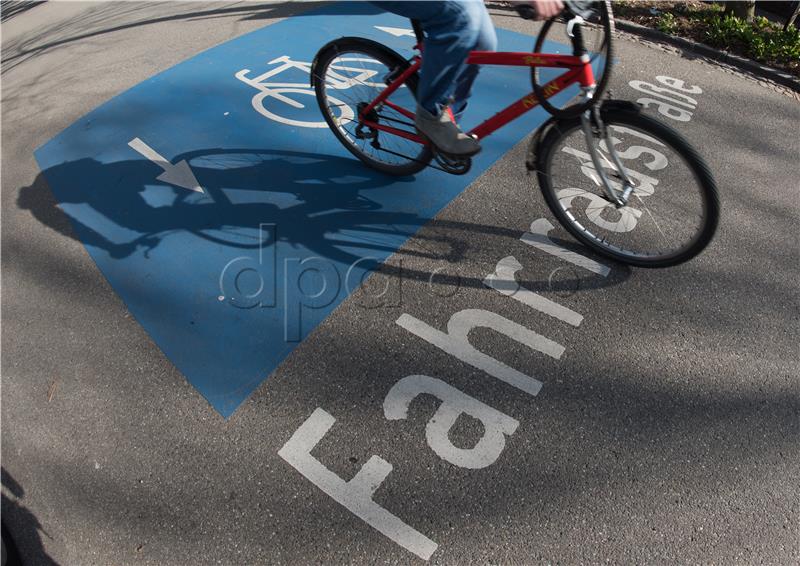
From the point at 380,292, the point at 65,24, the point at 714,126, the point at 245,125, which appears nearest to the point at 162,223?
the point at 245,125

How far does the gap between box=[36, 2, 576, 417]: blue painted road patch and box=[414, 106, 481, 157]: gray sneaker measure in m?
0.65

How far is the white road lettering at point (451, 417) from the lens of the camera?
2.30 m

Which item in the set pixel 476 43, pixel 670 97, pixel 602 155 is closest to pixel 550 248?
pixel 602 155

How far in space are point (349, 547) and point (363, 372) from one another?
84 cm

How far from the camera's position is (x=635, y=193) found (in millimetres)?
3342

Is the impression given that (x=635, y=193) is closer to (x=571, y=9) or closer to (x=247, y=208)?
(x=571, y=9)

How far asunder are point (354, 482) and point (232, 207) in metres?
2.23

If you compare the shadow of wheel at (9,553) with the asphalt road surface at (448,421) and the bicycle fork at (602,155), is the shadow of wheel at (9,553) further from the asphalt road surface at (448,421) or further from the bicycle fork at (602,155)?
the bicycle fork at (602,155)

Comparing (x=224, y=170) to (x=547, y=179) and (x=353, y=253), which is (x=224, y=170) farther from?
(x=547, y=179)

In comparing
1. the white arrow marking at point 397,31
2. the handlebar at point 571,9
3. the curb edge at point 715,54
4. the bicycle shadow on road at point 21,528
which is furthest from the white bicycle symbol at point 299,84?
the curb edge at point 715,54

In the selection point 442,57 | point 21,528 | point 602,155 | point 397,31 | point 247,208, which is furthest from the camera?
point 397,31

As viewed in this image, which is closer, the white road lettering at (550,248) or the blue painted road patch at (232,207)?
the blue painted road patch at (232,207)

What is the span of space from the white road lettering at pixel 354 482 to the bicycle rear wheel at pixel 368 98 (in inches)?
78.8

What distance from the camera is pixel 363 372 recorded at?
2639mm
